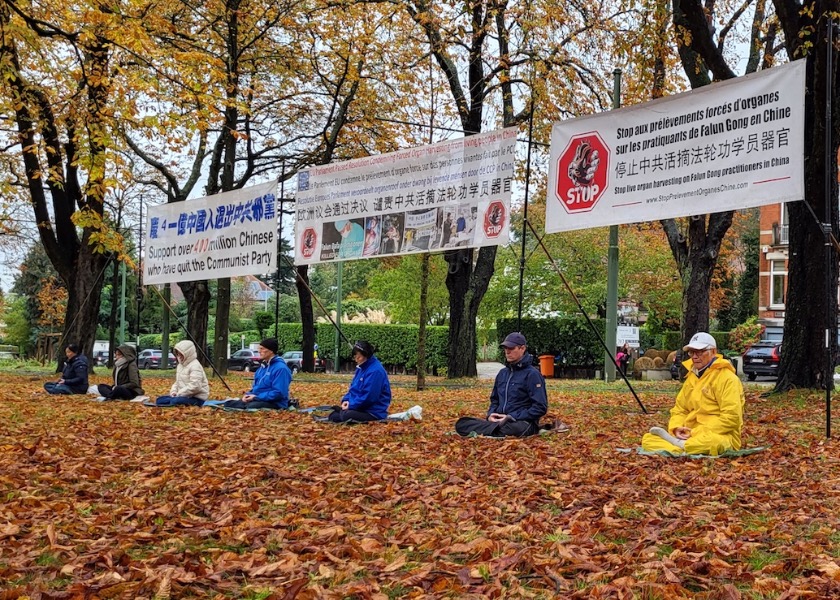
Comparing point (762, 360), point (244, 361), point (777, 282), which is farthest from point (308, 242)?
point (777, 282)

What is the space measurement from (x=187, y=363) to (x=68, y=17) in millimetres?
5837

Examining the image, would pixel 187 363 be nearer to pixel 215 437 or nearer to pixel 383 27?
pixel 215 437

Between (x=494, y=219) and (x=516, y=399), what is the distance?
3.17 meters

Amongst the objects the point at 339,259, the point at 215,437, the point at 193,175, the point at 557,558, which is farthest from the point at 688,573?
the point at 193,175

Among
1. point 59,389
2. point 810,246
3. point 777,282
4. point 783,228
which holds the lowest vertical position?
point 59,389

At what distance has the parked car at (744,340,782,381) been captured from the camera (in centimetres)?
3100

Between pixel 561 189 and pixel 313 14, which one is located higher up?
pixel 313 14

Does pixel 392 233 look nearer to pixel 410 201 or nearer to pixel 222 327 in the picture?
pixel 410 201

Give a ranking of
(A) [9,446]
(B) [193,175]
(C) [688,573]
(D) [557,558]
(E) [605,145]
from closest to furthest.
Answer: (C) [688,573], (D) [557,558], (A) [9,446], (E) [605,145], (B) [193,175]

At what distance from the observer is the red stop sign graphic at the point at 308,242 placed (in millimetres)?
14922

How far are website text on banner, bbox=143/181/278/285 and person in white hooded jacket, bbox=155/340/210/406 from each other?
1.84m

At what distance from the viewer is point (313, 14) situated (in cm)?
2178

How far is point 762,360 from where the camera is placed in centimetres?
3112

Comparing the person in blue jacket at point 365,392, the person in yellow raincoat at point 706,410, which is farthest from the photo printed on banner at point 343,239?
the person in yellow raincoat at point 706,410
